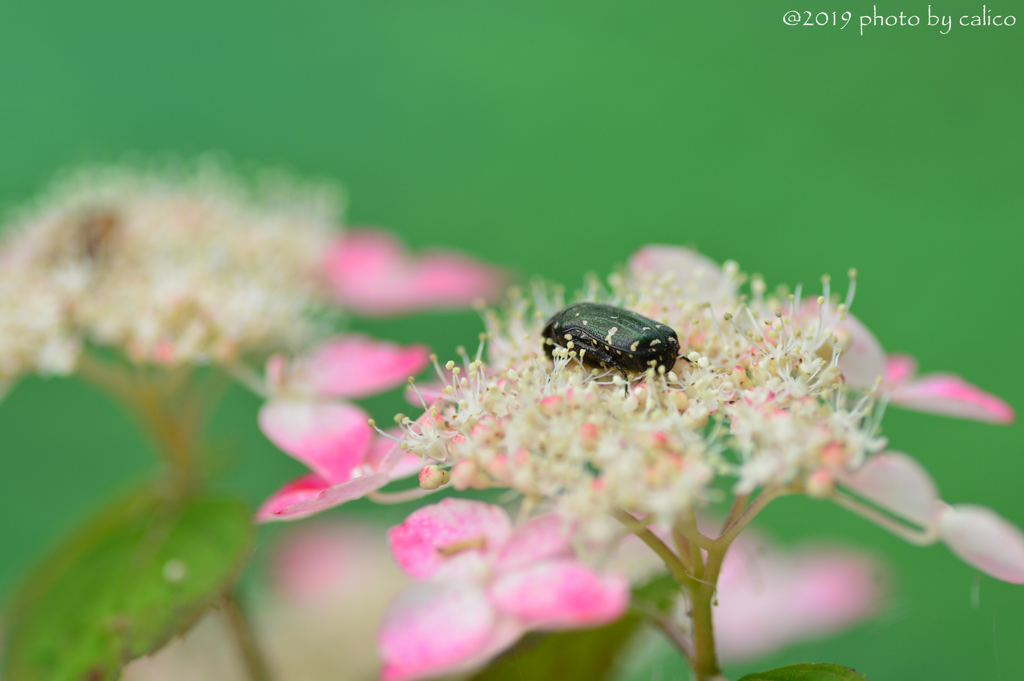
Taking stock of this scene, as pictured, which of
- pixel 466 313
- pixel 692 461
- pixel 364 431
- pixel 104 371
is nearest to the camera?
pixel 692 461

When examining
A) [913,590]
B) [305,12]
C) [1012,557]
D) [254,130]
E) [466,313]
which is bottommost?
[913,590]

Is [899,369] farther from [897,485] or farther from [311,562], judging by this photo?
[311,562]

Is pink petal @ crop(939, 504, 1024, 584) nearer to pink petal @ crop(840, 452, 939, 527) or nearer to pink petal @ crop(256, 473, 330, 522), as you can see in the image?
pink petal @ crop(840, 452, 939, 527)

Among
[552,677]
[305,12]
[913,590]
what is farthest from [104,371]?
[305,12]

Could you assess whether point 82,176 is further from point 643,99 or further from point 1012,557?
point 643,99

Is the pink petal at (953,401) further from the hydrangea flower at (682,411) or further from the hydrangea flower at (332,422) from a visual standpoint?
the hydrangea flower at (332,422)

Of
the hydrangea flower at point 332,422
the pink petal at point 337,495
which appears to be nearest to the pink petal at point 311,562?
the hydrangea flower at point 332,422

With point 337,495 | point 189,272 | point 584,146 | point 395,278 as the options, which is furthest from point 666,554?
point 584,146

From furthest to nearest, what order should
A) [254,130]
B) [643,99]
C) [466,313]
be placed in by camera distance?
1. [254,130]
2. [643,99]
3. [466,313]

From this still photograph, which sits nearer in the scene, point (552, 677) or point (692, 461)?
point (692, 461)
